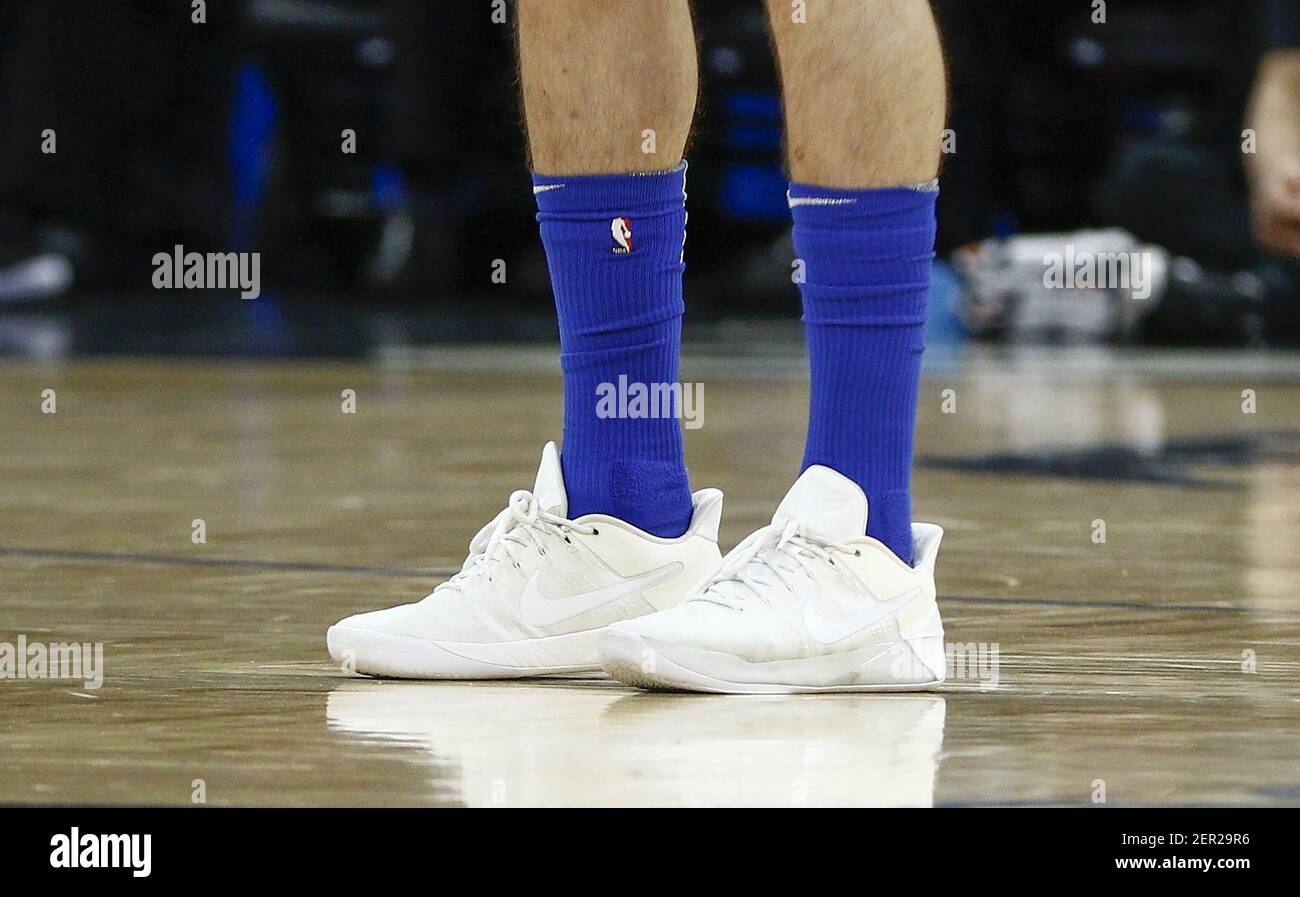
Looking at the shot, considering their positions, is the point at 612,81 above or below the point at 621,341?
above

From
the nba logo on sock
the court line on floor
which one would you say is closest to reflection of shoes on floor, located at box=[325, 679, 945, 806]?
the nba logo on sock

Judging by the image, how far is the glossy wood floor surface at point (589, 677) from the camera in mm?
1044

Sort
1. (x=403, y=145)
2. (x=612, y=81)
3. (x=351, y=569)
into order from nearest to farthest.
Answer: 1. (x=612, y=81)
2. (x=351, y=569)
3. (x=403, y=145)

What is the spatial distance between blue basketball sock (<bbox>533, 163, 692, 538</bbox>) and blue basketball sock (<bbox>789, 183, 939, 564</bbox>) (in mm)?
107

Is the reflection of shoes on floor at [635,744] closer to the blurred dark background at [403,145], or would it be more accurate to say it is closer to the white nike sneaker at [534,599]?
the white nike sneaker at [534,599]

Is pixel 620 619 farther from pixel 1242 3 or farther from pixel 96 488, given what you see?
pixel 1242 3

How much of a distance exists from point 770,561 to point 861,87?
0.98ft

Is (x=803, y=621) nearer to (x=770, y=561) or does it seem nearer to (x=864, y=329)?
(x=770, y=561)

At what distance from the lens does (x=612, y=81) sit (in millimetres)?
1436

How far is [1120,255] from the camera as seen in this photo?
759 cm

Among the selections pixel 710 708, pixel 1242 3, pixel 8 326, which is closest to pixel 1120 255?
pixel 1242 3

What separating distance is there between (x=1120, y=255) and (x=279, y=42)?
5.85 m

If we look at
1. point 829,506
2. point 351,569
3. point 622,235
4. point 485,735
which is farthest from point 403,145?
point 485,735

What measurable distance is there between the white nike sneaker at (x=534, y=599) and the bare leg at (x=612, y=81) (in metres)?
0.20
